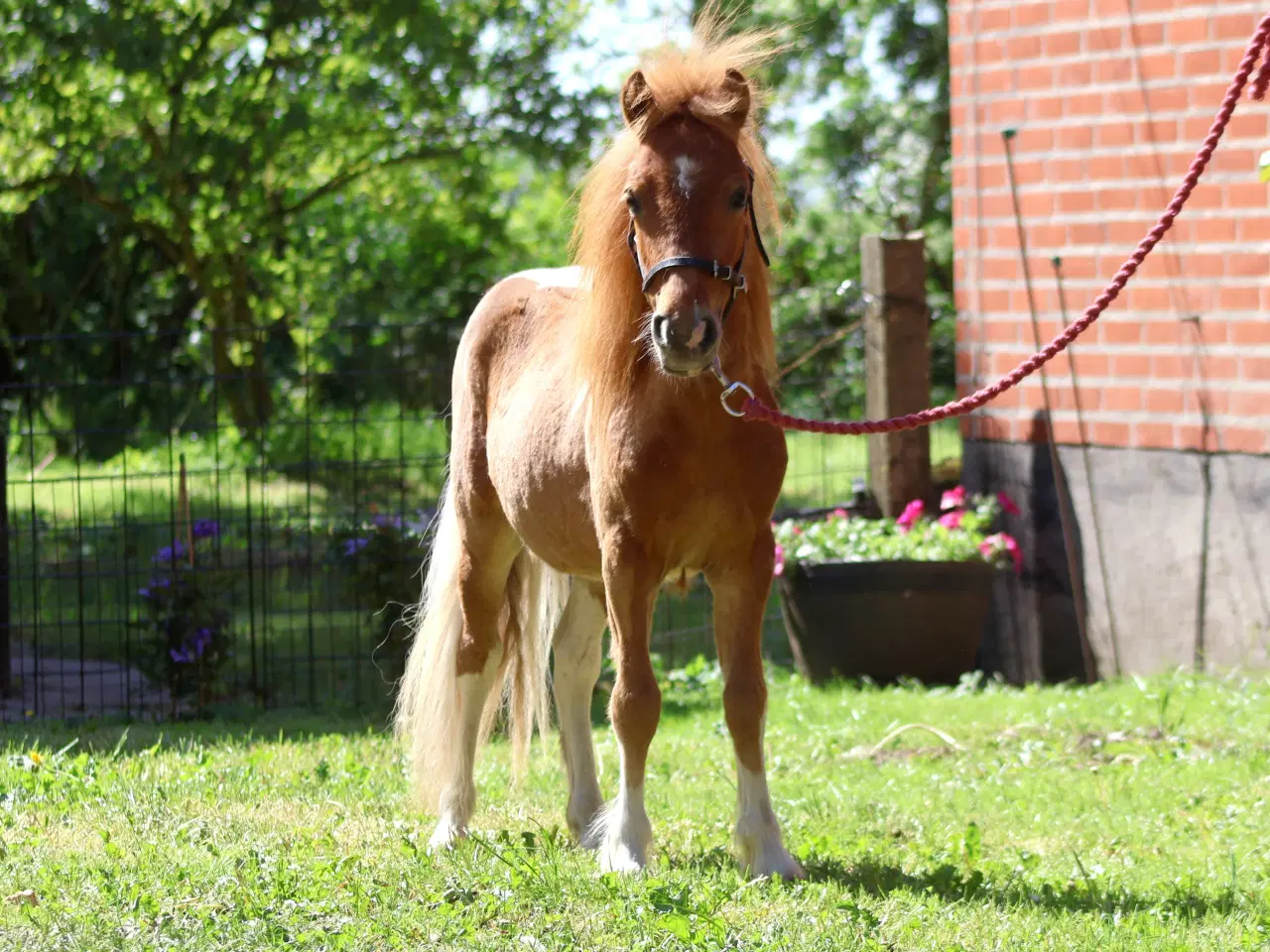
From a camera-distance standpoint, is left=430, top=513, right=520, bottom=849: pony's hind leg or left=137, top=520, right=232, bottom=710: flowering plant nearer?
left=430, top=513, right=520, bottom=849: pony's hind leg

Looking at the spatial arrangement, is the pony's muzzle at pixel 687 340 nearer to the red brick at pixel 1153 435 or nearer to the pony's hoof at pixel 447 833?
the pony's hoof at pixel 447 833

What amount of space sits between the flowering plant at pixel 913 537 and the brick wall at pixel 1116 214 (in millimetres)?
400

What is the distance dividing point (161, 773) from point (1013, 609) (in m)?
4.15

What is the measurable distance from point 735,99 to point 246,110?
29.7 ft

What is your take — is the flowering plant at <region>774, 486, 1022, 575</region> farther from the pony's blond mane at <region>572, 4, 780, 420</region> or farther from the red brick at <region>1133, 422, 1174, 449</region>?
the pony's blond mane at <region>572, 4, 780, 420</region>

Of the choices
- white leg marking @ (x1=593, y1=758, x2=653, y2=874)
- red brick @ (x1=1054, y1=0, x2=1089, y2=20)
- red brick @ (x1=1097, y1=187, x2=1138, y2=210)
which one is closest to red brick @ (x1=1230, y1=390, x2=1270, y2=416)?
red brick @ (x1=1097, y1=187, x2=1138, y2=210)

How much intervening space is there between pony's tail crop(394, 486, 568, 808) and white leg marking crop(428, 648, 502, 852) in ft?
0.05

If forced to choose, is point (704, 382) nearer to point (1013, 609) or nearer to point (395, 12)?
point (1013, 609)

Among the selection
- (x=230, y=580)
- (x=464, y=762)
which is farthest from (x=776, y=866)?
(x=230, y=580)

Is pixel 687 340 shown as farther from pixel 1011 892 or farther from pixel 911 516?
pixel 911 516

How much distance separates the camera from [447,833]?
435cm

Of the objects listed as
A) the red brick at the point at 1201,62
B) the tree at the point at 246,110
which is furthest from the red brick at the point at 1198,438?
the tree at the point at 246,110

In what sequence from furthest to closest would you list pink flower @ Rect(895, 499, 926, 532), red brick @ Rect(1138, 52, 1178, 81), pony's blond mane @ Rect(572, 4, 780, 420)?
pink flower @ Rect(895, 499, 926, 532), red brick @ Rect(1138, 52, 1178, 81), pony's blond mane @ Rect(572, 4, 780, 420)

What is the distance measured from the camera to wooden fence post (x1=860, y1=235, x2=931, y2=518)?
24.6 feet
